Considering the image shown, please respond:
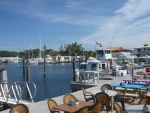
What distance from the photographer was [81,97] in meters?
13.0

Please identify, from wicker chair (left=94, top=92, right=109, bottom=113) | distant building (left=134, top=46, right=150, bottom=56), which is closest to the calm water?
wicker chair (left=94, top=92, right=109, bottom=113)

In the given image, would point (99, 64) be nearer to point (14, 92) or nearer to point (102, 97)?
point (14, 92)

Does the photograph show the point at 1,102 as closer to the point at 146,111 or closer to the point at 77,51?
the point at 146,111

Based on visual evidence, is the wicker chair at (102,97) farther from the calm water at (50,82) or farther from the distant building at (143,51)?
the distant building at (143,51)

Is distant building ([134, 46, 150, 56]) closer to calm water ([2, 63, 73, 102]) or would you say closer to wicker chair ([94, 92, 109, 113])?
calm water ([2, 63, 73, 102])

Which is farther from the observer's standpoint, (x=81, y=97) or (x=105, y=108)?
(x=81, y=97)

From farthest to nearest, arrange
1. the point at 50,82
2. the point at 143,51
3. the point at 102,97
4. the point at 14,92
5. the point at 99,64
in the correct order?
the point at 143,51 < the point at 50,82 < the point at 99,64 < the point at 14,92 < the point at 102,97

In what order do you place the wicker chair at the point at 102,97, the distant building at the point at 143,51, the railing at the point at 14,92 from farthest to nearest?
the distant building at the point at 143,51
the railing at the point at 14,92
the wicker chair at the point at 102,97

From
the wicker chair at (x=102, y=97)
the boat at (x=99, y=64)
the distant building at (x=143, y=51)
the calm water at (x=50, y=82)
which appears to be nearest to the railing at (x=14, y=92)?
the wicker chair at (x=102, y=97)

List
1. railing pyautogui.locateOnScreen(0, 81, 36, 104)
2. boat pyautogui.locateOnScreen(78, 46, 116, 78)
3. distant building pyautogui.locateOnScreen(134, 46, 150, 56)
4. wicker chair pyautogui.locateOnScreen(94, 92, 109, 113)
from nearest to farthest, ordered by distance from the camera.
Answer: wicker chair pyautogui.locateOnScreen(94, 92, 109, 113) → railing pyautogui.locateOnScreen(0, 81, 36, 104) → boat pyautogui.locateOnScreen(78, 46, 116, 78) → distant building pyautogui.locateOnScreen(134, 46, 150, 56)

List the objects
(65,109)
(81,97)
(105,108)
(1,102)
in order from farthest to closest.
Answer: (81,97)
(1,102)
(105,108)
(65,109)

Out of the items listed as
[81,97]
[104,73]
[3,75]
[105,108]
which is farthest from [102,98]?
[104,73]

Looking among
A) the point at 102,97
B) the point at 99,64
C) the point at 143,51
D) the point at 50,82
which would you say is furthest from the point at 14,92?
the point at 143,51

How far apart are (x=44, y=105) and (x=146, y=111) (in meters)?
5.87
